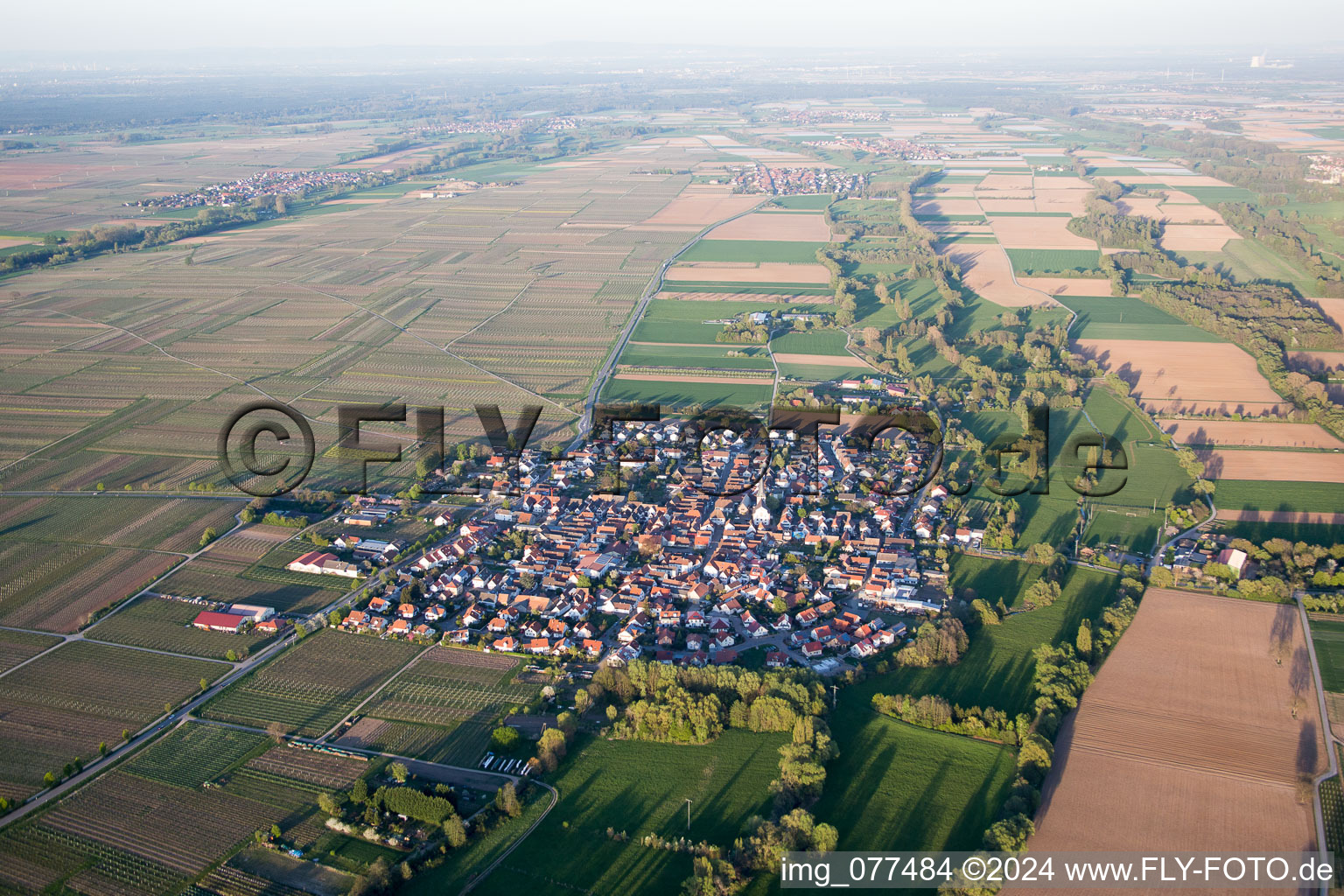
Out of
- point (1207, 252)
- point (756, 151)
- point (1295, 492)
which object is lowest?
point (1295, 492)

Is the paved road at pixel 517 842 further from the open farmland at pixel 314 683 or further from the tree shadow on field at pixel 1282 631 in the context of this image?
the tree shadow on field at pixel 1282 631

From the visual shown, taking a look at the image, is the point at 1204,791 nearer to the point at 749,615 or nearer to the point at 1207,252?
the point at 749,615

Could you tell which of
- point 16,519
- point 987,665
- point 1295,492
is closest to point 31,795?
point 16,519

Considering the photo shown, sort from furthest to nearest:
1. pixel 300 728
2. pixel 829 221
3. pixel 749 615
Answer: pixel 829 221 → pixel 749 615 → pixel 300 728

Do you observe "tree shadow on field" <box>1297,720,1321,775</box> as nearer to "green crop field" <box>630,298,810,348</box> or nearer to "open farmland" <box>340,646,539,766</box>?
"open farmland" <box>340,646,539,766</box>

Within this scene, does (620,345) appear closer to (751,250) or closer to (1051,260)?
(751,250)

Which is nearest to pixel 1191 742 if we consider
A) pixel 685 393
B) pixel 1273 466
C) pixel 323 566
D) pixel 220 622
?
pixel 1273 466

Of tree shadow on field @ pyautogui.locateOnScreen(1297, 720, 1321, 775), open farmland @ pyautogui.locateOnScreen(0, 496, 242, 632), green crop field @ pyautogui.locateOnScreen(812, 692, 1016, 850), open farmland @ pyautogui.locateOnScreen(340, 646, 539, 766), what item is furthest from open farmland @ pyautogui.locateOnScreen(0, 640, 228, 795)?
tree shadow on field @ pyautogui.locateOnScreen(1297, 720, 1321, 775)
